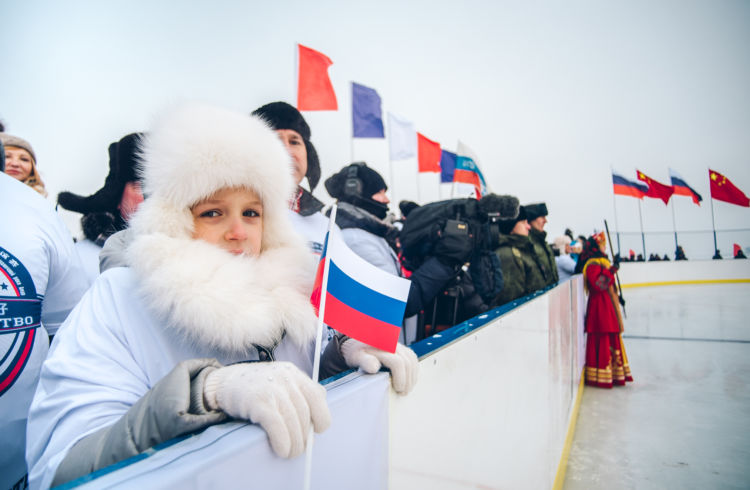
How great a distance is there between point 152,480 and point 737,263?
2200 cm

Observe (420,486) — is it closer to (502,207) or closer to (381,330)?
(381,330)

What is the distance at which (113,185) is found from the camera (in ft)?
6.00

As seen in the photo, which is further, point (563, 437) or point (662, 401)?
point (662, 401)

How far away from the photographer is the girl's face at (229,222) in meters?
1.02

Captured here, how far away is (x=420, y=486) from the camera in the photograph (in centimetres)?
88

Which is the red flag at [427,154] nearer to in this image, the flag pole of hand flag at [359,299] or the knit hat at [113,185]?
the knit hat at [113,185]

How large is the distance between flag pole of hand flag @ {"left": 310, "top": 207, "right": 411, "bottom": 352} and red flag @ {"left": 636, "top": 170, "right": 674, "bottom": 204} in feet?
53.7

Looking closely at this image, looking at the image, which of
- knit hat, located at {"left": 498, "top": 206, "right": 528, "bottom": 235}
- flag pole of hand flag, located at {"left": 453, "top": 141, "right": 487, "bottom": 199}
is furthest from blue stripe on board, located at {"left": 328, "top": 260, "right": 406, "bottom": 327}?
flag pole of hand flag, located at {"left": 453, "top": 141, "right": 487, "bottom": 199}

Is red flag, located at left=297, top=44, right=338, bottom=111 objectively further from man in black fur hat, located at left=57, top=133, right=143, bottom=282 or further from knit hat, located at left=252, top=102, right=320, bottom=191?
man in black fur hat, located at left=57, top=133, right=143, bottom=282

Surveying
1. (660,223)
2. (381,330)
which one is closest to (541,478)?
(381,330)

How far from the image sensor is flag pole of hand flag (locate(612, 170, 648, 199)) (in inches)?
522

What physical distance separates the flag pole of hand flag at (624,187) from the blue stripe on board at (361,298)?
15.0 m

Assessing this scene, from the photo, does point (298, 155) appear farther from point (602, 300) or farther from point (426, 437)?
point (602, 300)

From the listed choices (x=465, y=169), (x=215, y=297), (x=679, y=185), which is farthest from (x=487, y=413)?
(x=679, y=185)
